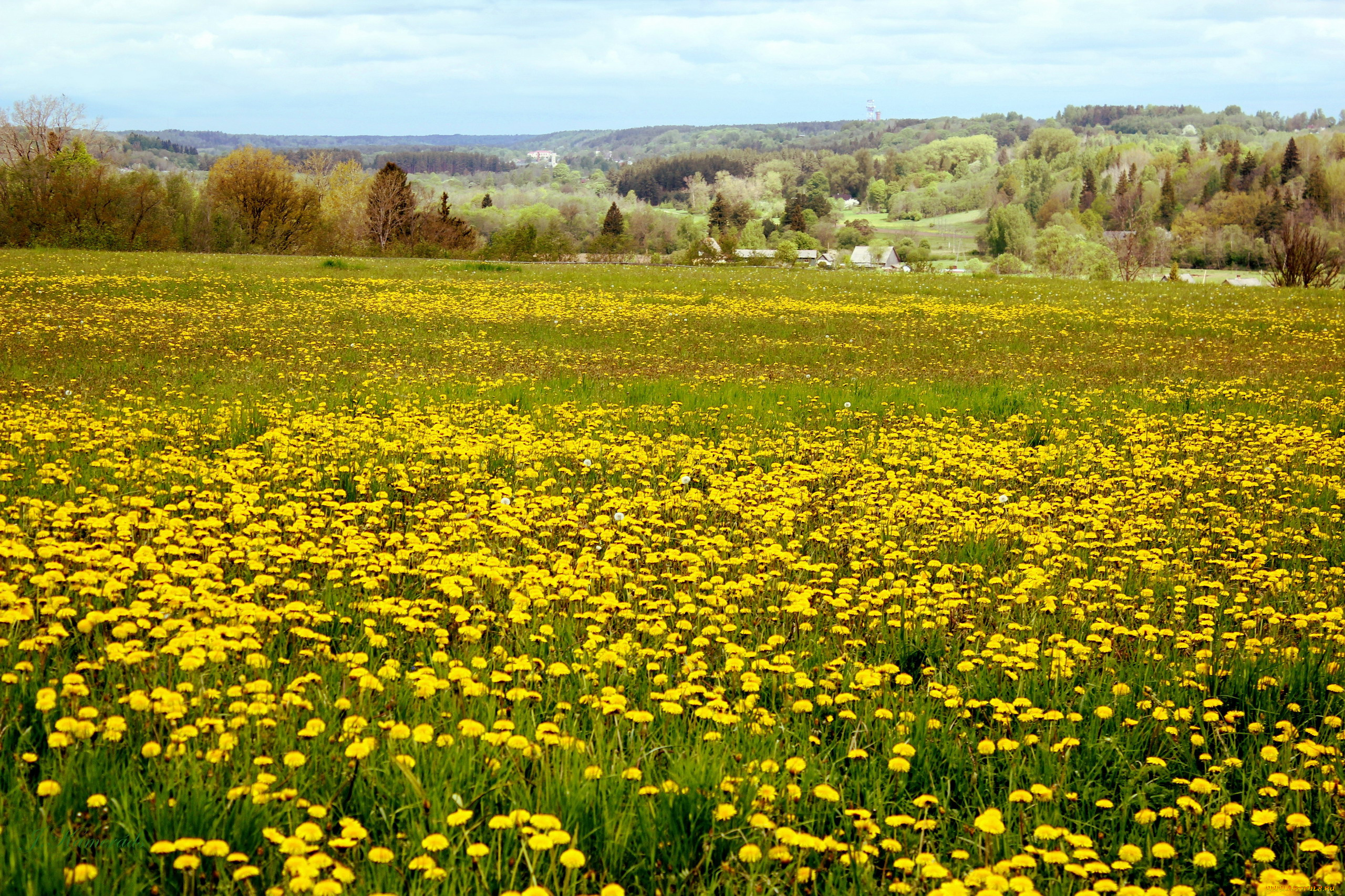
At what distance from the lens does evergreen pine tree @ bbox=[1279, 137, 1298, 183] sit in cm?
14688

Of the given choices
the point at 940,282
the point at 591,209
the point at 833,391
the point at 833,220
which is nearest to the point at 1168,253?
the point at 833,220

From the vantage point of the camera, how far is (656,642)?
16.2 ft

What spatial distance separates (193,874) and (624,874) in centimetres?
129

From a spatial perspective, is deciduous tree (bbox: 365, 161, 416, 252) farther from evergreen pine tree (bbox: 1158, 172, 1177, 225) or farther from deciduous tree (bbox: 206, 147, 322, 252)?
evergreen pine tree (bbox: 1158, 172, 1177, 225)

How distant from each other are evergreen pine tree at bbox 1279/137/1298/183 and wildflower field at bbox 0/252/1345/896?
167m

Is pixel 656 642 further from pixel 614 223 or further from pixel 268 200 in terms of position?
pixel 614 223

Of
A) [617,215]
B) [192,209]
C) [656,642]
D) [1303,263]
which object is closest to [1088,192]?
[617,215]

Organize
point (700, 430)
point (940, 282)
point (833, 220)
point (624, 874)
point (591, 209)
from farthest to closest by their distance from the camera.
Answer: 1. point (833, 220)
2. point (591, 209)
3. point (940, 282)
4. point (700, 430)
5. point (624, 874)

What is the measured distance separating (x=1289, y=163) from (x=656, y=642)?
179 m

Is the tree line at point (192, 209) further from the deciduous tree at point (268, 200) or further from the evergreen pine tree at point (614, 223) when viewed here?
the evergreen pine tree at point (614, 223)

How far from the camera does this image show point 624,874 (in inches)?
120

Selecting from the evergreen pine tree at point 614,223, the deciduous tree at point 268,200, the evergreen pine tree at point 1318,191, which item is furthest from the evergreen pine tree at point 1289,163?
the deciduous tree at point 268,200

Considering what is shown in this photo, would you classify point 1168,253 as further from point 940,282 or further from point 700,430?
point 700,430

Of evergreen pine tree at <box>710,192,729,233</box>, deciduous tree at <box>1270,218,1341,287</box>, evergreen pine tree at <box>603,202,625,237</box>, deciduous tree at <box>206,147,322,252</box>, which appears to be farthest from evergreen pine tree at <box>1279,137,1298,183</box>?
deciduous tree at <box>206,147,322,252</box>
